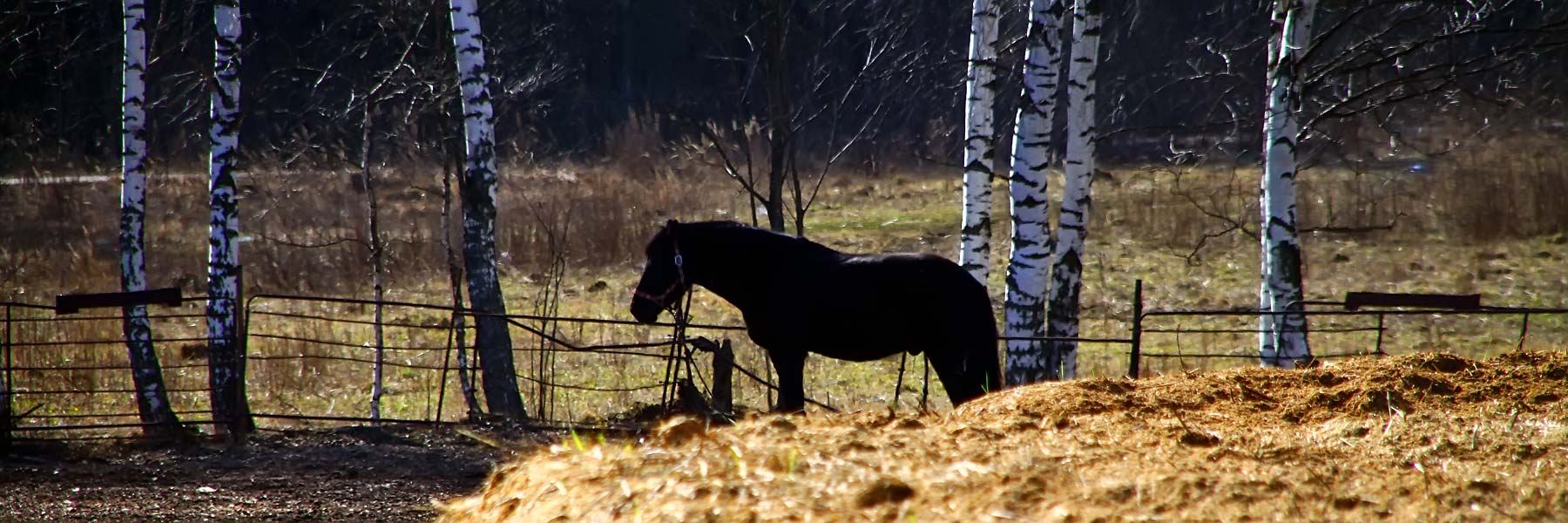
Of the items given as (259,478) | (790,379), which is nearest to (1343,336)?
(790,379)

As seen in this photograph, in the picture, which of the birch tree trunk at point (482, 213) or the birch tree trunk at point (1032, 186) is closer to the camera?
the birch tree trunk at point (1032, 186)

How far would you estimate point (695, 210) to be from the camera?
22.9m

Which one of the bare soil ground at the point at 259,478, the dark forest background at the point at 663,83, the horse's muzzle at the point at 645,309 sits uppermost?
the dark forest background at the point at 663,83

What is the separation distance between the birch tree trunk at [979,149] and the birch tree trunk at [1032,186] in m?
0.48

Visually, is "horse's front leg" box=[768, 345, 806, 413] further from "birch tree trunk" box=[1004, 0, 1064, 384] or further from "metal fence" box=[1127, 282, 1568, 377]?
"metal fence" box=[1127, 282, 1568, 377]

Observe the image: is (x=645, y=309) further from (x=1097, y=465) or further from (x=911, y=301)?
(x=1097, y=465)

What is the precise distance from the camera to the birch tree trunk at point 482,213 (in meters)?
10.4

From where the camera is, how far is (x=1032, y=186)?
1016cm

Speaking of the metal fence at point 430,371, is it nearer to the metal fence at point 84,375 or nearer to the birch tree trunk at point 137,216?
the metal fence at point 84,375

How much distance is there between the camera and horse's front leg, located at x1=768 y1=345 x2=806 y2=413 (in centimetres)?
848

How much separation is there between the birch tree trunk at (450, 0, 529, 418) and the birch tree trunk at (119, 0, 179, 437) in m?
2.54

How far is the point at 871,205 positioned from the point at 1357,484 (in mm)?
22085

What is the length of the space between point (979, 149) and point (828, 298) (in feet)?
9.67

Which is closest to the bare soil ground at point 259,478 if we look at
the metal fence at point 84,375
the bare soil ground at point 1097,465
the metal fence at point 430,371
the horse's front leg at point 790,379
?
the metal fence at point 430,371
